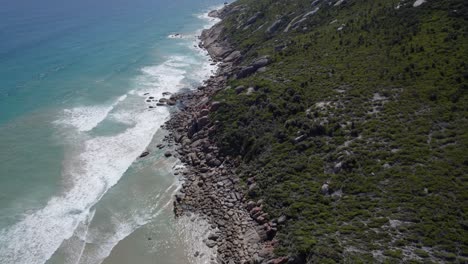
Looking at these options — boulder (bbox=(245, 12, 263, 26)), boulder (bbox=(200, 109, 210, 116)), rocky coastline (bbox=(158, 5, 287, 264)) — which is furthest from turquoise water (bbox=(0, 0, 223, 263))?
boulder (bbox=(245, 12, 263, 26))

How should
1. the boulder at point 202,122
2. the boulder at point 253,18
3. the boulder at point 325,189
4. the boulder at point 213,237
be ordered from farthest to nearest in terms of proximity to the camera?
the boulder at point 253,18 < the boulder at point 202,122 < the boulder at point 213,237 < the boulder at point 325,189

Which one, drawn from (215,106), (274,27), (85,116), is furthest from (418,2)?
(85,116)

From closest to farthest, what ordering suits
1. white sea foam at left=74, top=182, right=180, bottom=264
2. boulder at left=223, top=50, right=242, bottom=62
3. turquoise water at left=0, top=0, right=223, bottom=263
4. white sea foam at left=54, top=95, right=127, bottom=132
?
white sea foam at left=74, top=182, right=180, bottom=264 < turquoise water at left=0, top=0, right=223, bottom=263 < white sea foam at left=54, top=95, right=127, bottom=132 < boulder at left=223, top=50, right=242, bottom=62

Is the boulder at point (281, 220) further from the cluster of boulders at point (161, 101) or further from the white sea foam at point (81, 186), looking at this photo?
the cluster of boulders at point (161, 101)

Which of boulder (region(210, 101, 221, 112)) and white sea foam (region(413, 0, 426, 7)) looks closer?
boulder (region(210, 101, 221, 112))

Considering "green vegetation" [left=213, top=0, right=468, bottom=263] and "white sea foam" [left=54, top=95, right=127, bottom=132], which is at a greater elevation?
"white sea foam" [left=54, top=95, right=127, bottom=132]

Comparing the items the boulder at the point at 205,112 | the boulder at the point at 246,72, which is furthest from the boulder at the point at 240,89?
the boulder at the point at 246,72

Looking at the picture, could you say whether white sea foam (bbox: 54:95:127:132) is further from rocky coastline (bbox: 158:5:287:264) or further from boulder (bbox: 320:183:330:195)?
boulder (bbox: 320:183:330:195)
